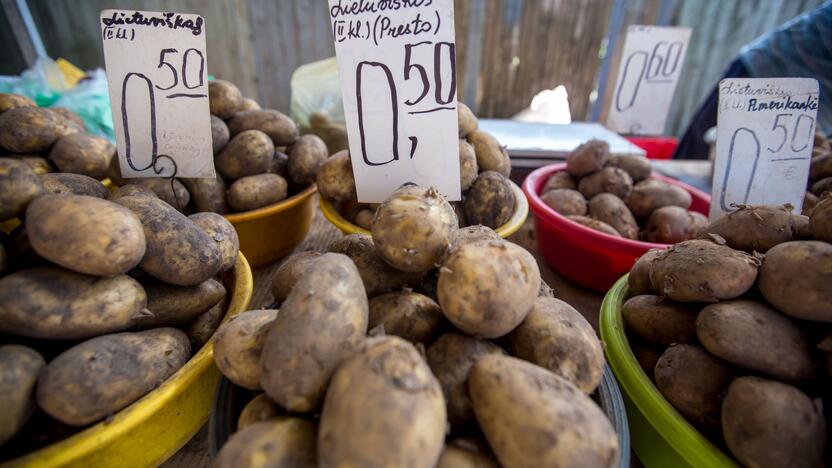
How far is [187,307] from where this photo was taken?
1042 mm

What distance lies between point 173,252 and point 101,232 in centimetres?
16

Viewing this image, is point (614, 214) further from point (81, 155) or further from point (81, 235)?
point (81, 155)

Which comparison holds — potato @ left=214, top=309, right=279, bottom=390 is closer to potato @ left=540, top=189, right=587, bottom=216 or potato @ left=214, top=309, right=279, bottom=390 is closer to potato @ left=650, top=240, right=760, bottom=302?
potato @ left=650, top=240, right=760, bottom=302

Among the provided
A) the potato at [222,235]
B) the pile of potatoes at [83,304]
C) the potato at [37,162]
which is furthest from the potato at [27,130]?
Answer: the potato at [222,235]

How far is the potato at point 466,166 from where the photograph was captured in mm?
1458

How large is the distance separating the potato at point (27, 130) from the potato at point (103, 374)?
3.12 ft

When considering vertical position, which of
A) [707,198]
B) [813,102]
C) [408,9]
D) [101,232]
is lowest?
[707,198]

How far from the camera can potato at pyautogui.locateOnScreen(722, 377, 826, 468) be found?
0.75 metres

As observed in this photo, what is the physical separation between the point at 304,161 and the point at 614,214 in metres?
1.32

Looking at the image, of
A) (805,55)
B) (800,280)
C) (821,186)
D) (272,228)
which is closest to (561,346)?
(800,280)

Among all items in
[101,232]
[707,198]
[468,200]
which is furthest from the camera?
[707,198]

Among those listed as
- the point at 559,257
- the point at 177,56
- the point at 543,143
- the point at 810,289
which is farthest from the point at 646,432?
the point at 543,143

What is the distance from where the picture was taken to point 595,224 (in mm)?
1605

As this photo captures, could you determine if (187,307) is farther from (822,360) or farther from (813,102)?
(813,102)
